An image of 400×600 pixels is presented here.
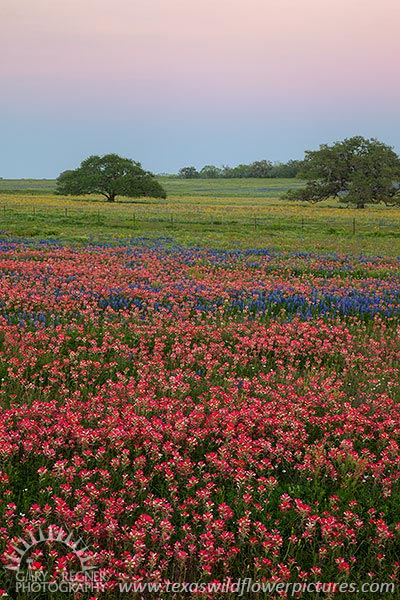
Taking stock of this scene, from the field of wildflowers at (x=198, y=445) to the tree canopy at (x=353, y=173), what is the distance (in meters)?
64.8

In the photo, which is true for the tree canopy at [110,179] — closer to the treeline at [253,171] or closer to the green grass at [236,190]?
the green grass at [236,190]

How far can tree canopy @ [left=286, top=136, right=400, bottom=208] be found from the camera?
7166cm

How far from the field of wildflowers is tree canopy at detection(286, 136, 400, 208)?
64.8 m

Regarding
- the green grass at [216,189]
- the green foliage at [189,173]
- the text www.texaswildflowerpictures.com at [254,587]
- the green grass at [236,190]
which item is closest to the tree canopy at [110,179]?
the green grass at [216,189]

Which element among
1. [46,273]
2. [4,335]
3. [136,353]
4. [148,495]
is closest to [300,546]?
[148,495]

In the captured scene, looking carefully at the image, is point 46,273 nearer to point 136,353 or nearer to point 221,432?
point 136,353

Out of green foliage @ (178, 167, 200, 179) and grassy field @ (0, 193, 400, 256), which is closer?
grassy field @ (0, 193, 400, 256)

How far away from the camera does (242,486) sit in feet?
15.8

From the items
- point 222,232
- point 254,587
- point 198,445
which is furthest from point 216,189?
point 254,587

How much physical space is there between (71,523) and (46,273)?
11.7m

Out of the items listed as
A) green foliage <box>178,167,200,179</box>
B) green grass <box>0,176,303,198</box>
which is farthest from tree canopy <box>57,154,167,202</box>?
green foliage <box>178,167,200,179</box>

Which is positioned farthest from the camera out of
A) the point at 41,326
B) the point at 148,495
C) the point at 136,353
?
the point at 41,326

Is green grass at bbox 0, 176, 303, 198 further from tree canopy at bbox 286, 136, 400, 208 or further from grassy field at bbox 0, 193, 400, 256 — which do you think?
grassy field at bbox 0, 193, 400, 256

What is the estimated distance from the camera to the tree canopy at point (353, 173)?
71656 millimetres
